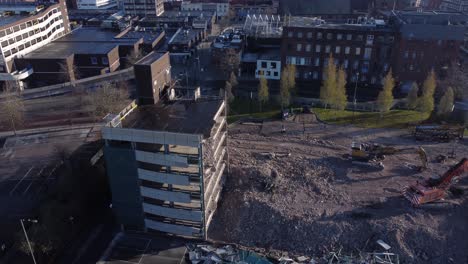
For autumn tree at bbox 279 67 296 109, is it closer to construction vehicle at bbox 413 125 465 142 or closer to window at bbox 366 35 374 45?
window at bbox 366 35 374 45

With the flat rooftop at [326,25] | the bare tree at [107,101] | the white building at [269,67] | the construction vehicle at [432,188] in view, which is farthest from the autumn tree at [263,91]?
the construction vehicle at [432,188]

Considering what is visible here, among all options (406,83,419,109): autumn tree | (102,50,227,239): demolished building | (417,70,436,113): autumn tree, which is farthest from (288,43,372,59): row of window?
(102,50,227,239): demolished building

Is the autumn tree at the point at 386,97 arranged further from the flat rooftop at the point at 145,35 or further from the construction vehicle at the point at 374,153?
the flat rooftop at the point at 145,35

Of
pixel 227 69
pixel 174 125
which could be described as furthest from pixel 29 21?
pixel 174 125

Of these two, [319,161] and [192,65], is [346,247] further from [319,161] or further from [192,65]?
[192,65]

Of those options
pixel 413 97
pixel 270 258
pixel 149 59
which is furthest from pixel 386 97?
pixel 149 59
